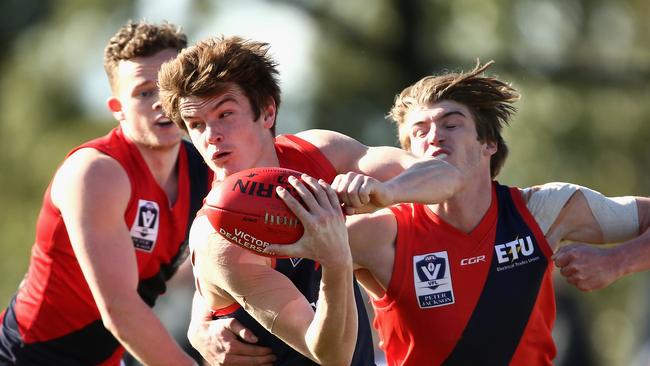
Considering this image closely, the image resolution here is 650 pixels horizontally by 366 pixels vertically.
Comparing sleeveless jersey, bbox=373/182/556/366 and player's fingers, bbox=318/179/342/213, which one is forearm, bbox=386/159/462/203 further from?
sleeveless jersey, bbox=373/182/556/366

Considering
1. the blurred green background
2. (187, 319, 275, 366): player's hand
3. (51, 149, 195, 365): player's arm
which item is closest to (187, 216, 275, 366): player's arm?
(187, 319, 275, 366): player's hand

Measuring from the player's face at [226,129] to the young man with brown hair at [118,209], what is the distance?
123 cm

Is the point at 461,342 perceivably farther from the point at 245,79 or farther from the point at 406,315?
the point at 245,79

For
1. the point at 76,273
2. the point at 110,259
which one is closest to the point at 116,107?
the point at 76,273

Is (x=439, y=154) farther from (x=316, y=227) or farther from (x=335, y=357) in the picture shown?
(x=316, y=227)

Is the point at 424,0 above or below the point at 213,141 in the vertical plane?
above

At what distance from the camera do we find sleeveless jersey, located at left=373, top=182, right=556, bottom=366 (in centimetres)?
633

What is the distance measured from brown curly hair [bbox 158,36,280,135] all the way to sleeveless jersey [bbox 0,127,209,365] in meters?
1.33

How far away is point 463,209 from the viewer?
6602 mm

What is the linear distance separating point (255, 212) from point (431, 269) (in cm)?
190

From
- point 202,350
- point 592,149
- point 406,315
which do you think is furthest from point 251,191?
point 592,149

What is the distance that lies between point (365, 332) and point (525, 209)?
1.37m

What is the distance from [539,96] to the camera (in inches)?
734

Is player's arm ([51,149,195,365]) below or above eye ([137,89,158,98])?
below
